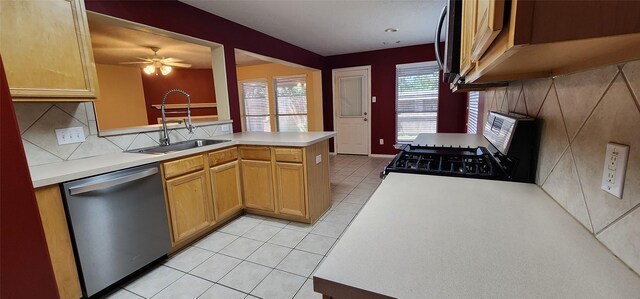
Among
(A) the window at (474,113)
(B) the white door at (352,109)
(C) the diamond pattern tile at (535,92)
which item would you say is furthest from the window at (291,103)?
(C) the diamond pattern tile at (535,92)

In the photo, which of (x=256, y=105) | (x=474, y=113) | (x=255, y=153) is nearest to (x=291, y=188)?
(x=255, y=153)

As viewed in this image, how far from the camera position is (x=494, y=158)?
1.28 m

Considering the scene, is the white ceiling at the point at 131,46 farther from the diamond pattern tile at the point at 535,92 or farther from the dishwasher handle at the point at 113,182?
the diamond pattern tile at the point at 535,92

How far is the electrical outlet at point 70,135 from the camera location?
1823 mm

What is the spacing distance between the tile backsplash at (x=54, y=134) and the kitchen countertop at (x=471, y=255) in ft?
7.29

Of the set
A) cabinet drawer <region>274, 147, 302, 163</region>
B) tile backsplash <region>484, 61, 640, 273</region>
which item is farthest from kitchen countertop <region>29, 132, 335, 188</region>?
tile backsplash <region>484, 61, 640, 273</region>

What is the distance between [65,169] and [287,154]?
152 centimetres

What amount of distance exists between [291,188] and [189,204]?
89cm

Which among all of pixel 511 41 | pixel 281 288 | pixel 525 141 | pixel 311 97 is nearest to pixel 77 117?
pixel 281 288

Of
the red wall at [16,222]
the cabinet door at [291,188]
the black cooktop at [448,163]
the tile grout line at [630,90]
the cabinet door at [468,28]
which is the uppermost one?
the cabinet door at [468,28]

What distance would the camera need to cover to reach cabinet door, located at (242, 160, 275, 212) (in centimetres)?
Answer: 260

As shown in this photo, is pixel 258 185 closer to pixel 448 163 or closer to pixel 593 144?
pixel 448 163

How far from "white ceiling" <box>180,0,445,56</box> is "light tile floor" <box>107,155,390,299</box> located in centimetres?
Answer: 231

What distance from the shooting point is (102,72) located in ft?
18.6
